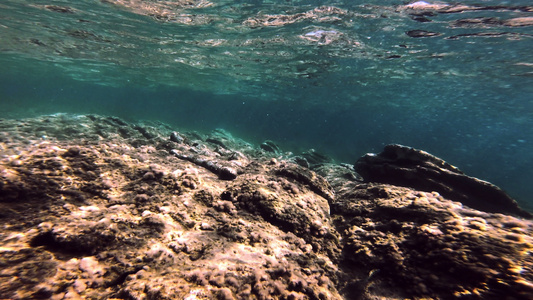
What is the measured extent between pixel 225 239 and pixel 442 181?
6426mm

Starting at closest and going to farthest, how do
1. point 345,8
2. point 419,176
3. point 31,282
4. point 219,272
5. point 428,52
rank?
point 31,282 < point 219,272 < point 419,176 < point 345,8 < point 428,52

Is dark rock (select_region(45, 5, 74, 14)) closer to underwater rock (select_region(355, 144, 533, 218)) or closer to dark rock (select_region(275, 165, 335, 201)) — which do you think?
dark rock (select_region(275, 165, 335, 201))

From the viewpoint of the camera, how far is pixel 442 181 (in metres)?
6.70

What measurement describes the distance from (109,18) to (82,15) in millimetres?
1641

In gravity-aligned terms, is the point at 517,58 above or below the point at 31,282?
above

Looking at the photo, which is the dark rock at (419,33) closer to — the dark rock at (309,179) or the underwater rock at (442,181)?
the underwater rock at (442,181)

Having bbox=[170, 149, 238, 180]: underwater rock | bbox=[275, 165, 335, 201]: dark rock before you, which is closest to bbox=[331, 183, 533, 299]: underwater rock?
bbox=[275, 165, 335, 201]: dark rock

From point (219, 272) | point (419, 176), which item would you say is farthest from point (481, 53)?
point (219, 272)

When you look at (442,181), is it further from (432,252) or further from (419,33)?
(419,33)

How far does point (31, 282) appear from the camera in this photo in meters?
2.24

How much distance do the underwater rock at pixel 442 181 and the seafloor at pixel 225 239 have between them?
2.16 meters

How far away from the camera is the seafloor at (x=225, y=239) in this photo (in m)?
2.50

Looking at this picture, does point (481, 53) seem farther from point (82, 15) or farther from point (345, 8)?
point (82, 15)

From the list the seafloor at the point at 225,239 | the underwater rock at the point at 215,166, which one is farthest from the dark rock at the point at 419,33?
the underwater rock at the point at 215,166
